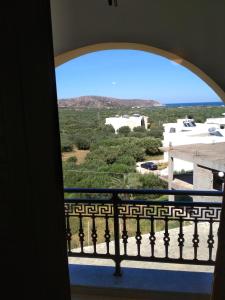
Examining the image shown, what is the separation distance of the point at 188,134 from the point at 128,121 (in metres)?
1.75

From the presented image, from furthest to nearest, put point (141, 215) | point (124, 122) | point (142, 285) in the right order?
point (124, 122), point (141, 215), point (142, 285)

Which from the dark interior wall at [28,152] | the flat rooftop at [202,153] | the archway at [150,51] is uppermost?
the archway at [150,51]

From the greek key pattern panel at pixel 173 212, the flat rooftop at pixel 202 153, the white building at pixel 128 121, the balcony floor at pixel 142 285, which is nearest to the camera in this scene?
the balcony floor at pixel 142 285

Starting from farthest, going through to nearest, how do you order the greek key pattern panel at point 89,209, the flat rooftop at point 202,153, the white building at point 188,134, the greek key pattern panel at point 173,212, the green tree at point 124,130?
the green tree at point 124,130
the white building at point 188,134
the flat rooftop at point 202,153
the greek key pattern panel at point 89,209
the greek key pattern panel at point 173,212

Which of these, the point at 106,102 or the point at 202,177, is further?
the point at 106,102

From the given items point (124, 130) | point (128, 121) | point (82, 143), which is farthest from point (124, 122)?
point (82, 143)

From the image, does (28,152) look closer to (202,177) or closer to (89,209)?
(89,209)

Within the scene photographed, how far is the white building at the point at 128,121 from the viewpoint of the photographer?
7427mm

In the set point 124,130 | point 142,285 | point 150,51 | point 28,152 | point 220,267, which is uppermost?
point 150,51

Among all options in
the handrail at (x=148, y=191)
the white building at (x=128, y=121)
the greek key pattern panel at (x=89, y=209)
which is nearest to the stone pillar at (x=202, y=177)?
the white building at (x=128, y=121)

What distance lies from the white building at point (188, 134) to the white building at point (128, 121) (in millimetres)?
652

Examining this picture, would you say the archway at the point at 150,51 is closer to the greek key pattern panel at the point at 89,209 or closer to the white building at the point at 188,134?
the greek key pattern panel at the point at 89,209

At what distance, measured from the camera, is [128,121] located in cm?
766

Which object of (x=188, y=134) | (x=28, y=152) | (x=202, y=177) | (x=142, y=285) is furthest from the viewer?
(x=188, y=134)
